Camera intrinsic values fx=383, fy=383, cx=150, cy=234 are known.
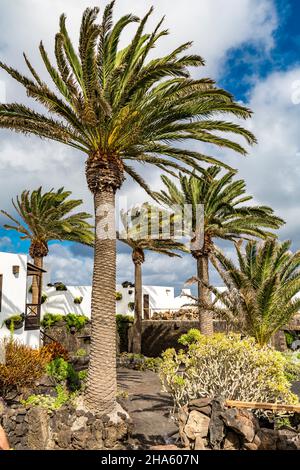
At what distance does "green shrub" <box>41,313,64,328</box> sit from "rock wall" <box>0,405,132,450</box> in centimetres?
1553

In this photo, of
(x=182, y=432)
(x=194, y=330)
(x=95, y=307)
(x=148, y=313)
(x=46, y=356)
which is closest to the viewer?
(x=182, y=432)

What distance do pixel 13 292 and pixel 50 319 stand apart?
29.8 feet

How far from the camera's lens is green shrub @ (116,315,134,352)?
93.0 ft

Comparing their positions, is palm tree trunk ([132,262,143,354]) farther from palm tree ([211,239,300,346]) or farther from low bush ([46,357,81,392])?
palm tree ([211,239,300,346])

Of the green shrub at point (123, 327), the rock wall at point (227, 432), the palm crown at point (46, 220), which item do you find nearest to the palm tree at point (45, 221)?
the palm crown at point (46, 220)

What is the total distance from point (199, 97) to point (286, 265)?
7420 mm

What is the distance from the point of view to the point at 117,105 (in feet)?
34.3

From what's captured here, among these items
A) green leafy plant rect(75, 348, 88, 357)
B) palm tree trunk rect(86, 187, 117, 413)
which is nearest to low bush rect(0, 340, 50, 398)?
palm tree trunk rect(86, 187, 117, 413)

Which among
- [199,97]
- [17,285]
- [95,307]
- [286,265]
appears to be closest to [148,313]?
[17,285]

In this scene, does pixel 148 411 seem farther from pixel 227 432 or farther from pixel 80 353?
pixel 80 353

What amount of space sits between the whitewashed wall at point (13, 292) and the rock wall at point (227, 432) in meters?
10.6

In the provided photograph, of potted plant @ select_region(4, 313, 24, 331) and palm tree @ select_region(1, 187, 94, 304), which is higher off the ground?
palm tree @ select_region(1, 187, 94, 304)

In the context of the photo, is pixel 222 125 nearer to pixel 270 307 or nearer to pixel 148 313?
pixel 270 307

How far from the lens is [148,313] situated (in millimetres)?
31969
